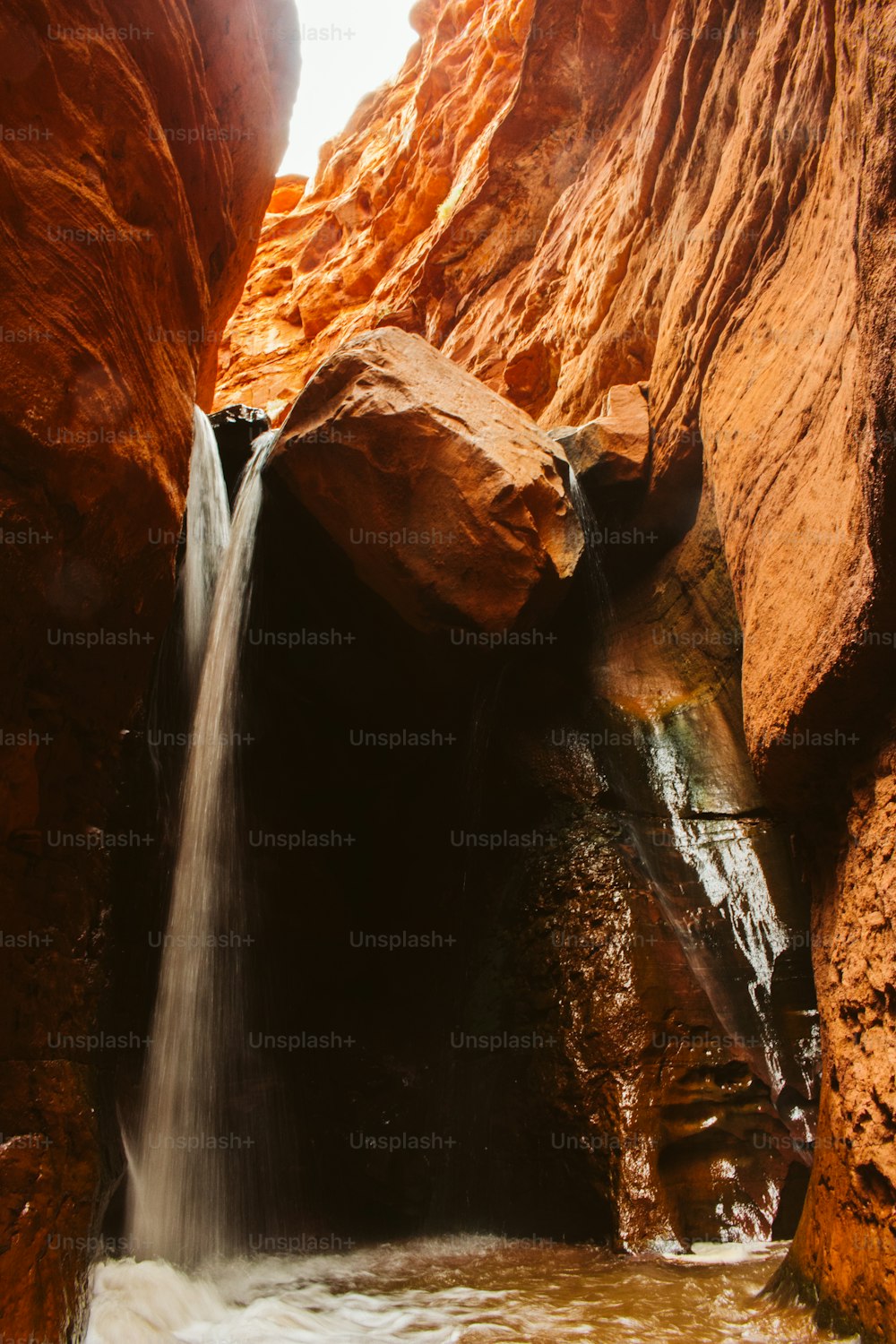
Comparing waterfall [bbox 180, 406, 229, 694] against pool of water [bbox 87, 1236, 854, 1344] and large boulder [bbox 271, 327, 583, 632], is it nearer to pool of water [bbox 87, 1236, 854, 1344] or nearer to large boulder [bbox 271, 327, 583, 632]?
large boulder [bbox 271, 327, 583, 632]

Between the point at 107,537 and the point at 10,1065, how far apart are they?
8.99ft

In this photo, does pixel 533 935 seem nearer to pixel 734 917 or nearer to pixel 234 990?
pixel 734 917

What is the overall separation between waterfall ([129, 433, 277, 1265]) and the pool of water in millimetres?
519

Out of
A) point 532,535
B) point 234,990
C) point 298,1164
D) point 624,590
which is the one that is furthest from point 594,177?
point 298,1164

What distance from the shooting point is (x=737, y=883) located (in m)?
6.60

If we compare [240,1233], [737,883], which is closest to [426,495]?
[737,883]

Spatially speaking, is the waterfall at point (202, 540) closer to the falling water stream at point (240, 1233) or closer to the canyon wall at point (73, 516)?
the falling water stream at point (240, 1233)

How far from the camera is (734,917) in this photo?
646 centimetres

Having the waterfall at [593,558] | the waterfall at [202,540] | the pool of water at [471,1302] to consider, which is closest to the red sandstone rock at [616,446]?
the waterfall at [593,558]

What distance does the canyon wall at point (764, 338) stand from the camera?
368 cm

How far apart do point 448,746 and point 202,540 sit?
Answer: 3237 mm

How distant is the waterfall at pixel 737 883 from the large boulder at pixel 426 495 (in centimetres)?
199

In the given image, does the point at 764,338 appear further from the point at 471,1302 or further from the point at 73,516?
the point at 471,1302

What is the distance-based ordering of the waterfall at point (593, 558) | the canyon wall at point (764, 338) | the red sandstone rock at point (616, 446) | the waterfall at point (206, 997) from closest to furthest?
the canyon wall at point (764, 338)
the waterfall at point (206, 997)
the red sandstone rock at point (616, 446)
the waterfall at point (593, 558)
